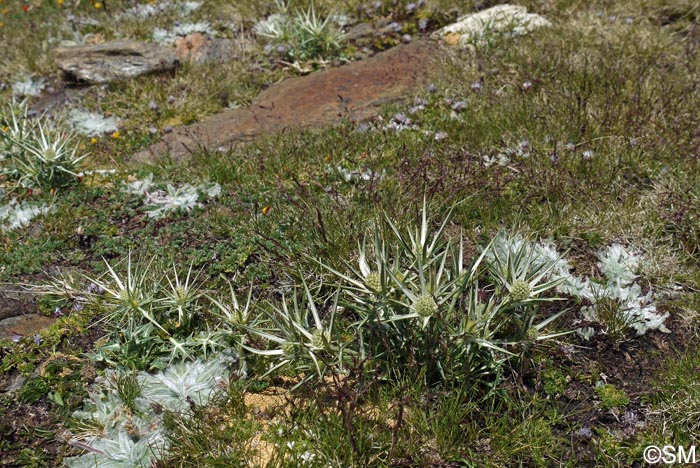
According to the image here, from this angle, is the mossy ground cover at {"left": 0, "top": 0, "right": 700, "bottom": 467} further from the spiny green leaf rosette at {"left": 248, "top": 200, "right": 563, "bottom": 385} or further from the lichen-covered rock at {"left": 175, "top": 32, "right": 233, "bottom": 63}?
the lichen-covered rock at {"left": 175, "top": 32, "right": 233, "bottom": 63}

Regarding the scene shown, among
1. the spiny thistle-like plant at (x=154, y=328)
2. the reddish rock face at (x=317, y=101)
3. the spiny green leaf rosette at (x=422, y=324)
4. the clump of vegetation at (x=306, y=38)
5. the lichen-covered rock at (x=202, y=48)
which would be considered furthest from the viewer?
the lichen-covered rock at (x=202, y=48)

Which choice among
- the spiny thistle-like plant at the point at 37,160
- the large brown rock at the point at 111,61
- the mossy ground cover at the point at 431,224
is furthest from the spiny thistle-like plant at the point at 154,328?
the large brown rock at the point at 111,61

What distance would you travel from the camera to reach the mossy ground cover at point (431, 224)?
11.1ft

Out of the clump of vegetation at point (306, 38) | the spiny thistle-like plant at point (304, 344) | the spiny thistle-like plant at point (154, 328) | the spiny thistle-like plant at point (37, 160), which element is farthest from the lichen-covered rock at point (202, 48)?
the spiny thistle-like plant at point (304, 344)

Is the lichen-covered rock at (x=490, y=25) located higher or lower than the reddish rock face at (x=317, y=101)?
higher

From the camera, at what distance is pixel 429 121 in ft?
20.6

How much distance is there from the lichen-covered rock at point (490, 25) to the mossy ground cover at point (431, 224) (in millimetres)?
241

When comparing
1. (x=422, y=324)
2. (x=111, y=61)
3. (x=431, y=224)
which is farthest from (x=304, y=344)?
(x=111, y=61)

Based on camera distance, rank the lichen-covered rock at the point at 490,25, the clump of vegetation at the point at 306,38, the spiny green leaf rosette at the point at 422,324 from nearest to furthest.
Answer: the spiny green leaf rosette at the point at 422,324
the lichen-covered rock at the point at 490,25
the clump of vegetation at the point at 306,38

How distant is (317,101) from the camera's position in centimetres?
711

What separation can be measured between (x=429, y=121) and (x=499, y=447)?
12.3 ft

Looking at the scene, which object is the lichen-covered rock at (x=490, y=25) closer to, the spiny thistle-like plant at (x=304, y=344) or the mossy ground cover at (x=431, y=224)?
the mossy ground cover at (x=431, y=224)

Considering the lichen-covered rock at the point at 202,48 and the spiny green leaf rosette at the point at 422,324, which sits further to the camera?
the lichen-covered rock at the point at 202,48

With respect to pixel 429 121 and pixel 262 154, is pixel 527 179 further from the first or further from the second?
pixel 262 154
